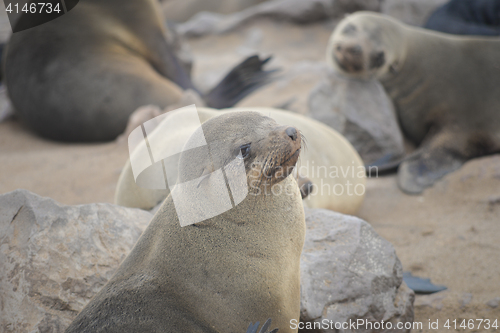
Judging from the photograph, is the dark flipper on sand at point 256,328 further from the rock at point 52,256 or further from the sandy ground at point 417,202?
the sandy ground at point 417,202

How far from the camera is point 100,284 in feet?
6.75

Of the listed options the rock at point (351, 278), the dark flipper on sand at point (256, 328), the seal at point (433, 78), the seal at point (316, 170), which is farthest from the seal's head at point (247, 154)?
the seal at point (433, 78)

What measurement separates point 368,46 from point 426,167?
1334 millimetres

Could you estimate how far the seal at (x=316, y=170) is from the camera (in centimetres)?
267

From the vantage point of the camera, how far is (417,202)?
154 inches

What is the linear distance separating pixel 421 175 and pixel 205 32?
24.4ft

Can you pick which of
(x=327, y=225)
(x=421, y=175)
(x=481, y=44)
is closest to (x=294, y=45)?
(x=481, y=44)

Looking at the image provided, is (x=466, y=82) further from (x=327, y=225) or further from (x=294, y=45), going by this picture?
(x=294, y=45)

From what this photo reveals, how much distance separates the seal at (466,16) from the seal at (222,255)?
16.2ft

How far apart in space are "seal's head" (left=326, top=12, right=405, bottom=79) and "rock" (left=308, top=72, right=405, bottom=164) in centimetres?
22

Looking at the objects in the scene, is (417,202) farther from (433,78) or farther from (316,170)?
(433,78)

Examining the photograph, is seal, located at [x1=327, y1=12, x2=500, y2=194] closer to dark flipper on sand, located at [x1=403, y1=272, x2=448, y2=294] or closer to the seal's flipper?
the seal's flipper

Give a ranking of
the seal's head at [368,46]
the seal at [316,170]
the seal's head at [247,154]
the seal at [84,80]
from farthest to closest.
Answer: the seal at [84,80]
the seal's head at [368,46]
the seal at [316,170]
the seal's head at [247,154]

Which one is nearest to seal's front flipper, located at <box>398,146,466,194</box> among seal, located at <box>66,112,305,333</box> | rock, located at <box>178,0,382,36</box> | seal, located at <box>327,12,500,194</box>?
seal, located at <box>327,12,500,194</box>
